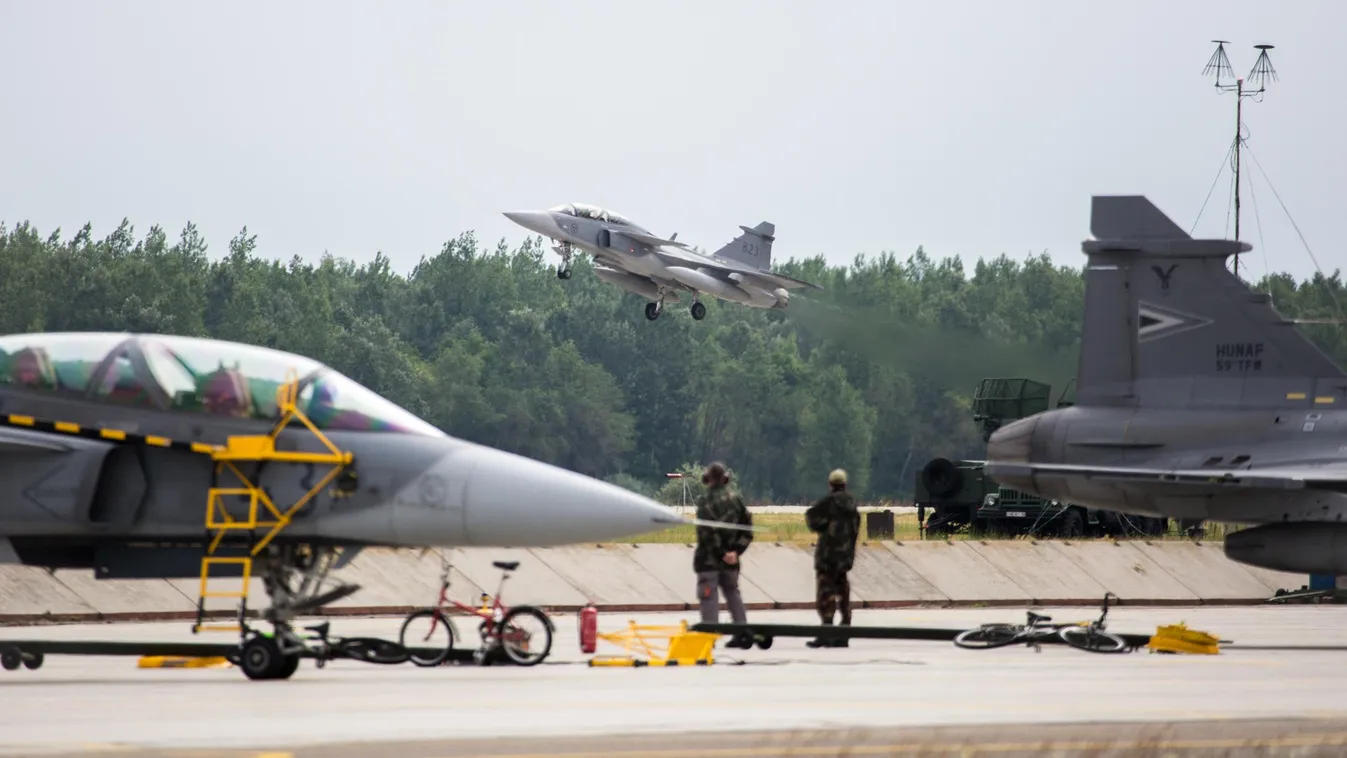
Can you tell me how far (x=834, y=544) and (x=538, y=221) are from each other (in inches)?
1383

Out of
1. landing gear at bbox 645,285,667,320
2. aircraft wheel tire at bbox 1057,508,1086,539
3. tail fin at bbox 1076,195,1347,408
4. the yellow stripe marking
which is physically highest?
landing gear at bbox 645,285,667,320

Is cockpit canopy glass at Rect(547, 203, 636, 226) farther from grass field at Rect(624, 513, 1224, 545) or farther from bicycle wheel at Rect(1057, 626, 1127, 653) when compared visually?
bicycle wheel at Rect(1057, 626, 1127, 653)

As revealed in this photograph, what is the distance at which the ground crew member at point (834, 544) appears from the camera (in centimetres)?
1631

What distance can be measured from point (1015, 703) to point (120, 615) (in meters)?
10.6

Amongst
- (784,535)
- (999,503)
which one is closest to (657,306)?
(999,503)

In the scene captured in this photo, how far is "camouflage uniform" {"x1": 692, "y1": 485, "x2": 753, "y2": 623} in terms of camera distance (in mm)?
15695

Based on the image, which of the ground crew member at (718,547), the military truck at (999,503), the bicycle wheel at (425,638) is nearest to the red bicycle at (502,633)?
the bicycle wheel at (425,638)

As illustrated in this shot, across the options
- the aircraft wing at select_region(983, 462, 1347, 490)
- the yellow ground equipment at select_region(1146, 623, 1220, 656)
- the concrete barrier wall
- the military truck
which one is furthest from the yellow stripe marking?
the military truck

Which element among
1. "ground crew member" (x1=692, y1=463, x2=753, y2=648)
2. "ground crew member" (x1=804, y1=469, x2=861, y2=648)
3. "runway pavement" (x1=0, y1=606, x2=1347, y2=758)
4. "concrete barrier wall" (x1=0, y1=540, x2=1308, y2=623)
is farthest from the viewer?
"concrete barrier wall" (x1=0, y1=540, x2=1308, y2=623)

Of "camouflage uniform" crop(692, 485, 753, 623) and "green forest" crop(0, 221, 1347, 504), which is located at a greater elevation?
"green forest" crop(0, 221, 1347, 504)

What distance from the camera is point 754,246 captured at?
57969 millimetres

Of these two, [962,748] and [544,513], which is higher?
[544,513]

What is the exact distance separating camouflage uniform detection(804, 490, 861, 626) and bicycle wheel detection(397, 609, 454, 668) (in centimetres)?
348

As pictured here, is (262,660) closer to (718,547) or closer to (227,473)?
(227,473)
